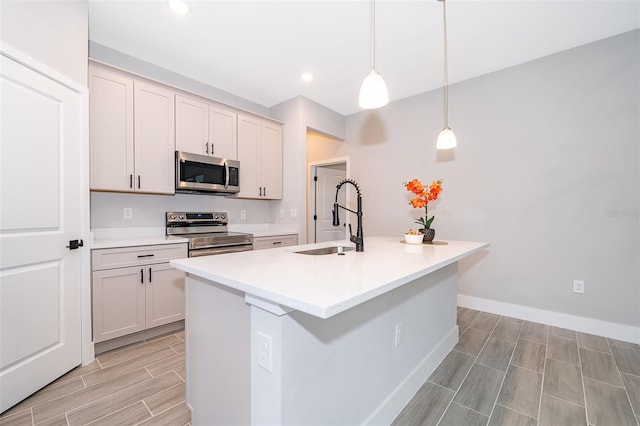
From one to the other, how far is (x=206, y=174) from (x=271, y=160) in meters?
1.01

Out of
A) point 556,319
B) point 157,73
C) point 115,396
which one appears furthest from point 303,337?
point 157,73

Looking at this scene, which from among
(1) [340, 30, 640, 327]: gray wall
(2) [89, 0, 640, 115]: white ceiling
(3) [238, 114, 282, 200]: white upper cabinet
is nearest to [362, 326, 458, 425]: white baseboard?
(1) [340, 30, 640, 327]: gray wall

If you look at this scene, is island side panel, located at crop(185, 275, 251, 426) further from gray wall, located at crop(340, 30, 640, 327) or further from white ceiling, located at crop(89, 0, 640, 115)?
gray wall, located at crop(340, 30, 640, 327)

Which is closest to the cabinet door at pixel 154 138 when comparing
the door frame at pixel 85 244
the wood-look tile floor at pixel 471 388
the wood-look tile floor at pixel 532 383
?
the door frame at pixel 85 244

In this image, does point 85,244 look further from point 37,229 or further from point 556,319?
point 556,319

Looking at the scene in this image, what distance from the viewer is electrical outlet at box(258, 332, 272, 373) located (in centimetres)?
94

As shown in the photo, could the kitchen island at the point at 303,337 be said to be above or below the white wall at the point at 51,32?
below

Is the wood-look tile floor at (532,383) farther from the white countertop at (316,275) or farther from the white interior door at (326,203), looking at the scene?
the white interior door at (326,203)

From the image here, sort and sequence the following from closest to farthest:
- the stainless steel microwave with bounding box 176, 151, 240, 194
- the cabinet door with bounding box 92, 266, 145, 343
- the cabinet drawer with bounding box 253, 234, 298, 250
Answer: the cabinet door with bounding box 92, 266, 145, 343 → the stainless steel microwave with bounding box 176, 151, 240, 194 → the cabinet drawer with bounding box 253, 234, 298, 250

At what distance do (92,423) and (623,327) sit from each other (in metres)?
4.00

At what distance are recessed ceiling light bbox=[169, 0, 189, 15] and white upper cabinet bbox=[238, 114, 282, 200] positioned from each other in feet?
4.39

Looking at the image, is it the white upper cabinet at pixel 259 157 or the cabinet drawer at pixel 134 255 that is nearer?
the cabinet drawer at pixel 134 255

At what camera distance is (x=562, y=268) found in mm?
2740

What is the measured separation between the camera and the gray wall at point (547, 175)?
2.46 metres
